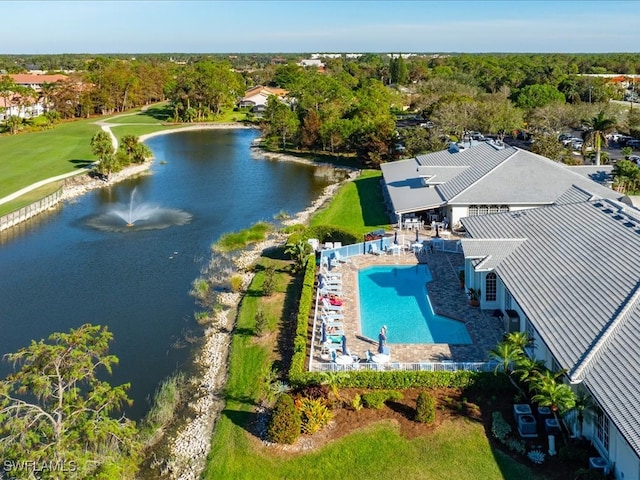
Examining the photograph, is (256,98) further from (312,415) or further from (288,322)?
(312,415)

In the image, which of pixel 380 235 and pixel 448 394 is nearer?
pixel 448 394

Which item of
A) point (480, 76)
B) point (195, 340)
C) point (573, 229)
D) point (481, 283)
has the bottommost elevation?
point (195, 340)

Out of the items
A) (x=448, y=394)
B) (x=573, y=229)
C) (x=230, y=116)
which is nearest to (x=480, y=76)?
(x=230, y=116)

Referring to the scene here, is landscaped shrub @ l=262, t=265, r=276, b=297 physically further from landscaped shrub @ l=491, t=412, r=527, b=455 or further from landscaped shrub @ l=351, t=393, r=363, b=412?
landscaped shrub @ l=491, t=412, r=527, b=455

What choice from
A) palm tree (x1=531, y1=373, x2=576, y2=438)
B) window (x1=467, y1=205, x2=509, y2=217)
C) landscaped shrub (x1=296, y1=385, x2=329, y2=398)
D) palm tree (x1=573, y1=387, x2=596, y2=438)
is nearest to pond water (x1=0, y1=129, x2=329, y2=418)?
landscaped shrub (x1=296, y1=385, x2=329, y2=398)

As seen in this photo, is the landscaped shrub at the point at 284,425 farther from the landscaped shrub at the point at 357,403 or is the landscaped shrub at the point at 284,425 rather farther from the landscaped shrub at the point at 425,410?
the landscaped shrub at the point at 425,410

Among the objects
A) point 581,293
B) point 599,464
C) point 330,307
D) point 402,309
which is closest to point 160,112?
point 330,307

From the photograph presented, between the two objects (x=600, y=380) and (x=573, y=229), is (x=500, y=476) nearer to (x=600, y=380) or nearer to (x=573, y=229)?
(x=600, y=380)
